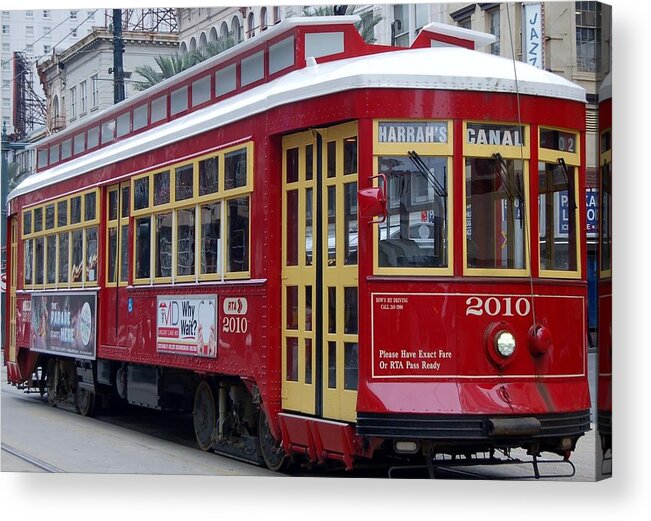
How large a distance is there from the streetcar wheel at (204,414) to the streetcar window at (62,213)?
11.9ft

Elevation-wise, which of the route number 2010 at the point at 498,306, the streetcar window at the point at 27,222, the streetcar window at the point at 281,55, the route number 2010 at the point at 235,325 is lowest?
the route number 2010 at the point at 235,325

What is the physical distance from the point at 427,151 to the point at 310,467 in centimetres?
272

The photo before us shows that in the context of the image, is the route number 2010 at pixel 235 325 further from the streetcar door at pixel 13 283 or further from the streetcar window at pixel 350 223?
the streetcar door at pixel 13 283

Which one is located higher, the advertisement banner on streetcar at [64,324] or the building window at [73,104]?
the building window at [73,104]

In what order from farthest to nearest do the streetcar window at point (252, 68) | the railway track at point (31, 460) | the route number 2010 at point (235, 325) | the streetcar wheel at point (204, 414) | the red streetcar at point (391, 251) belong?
the streetcar wheel at point (204, 414) → the streetcar window at point (252, 68) → the railway track at point (31, 460) → the route number 2010 at point (235, 325) → the red streetcar at point (391, 251)

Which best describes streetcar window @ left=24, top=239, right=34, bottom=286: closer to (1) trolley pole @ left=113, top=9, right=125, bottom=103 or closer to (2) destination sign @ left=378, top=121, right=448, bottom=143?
(1) trolley pole @ left=113, top=9, right=125, bottom=103

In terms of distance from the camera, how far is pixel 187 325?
473 inches

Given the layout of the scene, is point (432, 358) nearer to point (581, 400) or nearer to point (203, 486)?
point (581, 400)

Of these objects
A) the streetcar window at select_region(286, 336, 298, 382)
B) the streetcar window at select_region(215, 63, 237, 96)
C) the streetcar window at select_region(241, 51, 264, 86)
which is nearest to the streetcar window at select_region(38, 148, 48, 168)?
the streetcar window at select_region(215, 63, 237, 96)

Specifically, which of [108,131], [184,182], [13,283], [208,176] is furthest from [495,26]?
[13,283]

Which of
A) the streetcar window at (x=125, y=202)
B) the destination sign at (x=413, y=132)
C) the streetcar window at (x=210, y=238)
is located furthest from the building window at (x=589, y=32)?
the streetcar window at (x=125, y=202)

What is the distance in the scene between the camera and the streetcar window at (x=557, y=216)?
385 inches

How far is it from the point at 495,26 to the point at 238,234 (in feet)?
8.83

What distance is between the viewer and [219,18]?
11.0 metres
